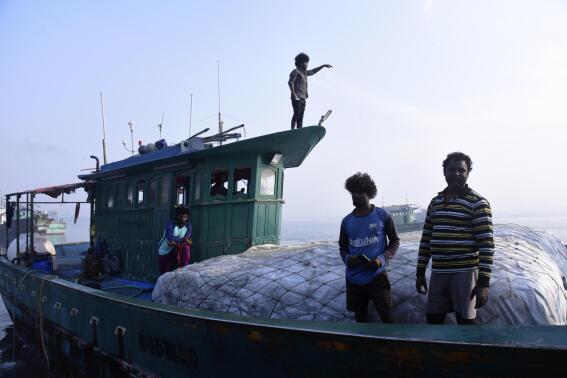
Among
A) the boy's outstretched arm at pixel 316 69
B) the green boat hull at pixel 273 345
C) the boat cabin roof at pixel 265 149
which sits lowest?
the green boat hull at pixel 273 345

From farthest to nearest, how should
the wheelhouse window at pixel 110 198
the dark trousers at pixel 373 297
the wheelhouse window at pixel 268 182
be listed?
the wheelhouse window at pixel 110 198, the wheelhouse window at pixel 268 182, the dark trousers at pixel 373 297

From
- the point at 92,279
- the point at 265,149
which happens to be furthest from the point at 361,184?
the point at 92,279

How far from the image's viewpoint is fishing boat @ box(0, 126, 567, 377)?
2.18 m

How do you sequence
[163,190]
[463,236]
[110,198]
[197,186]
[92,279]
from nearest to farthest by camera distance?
1. [463,236]
2. [197,186]
3. [163,190]
4. [92,279]
5. [110,198]

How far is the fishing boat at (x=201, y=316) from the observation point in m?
2.18

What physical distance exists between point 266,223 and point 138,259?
2764mm

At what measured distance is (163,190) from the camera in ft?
23.9

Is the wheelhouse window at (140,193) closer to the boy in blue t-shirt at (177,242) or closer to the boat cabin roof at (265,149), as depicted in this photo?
the boat cabin roof at (265,149)

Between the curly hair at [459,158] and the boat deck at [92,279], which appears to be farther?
the boat deck at [92,279]

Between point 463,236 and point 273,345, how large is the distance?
60.9 inches

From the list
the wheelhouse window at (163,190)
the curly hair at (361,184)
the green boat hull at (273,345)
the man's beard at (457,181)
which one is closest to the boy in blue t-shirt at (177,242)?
the wheelhouse window at (163,190)

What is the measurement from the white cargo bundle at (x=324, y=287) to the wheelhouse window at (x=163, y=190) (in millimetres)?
2333

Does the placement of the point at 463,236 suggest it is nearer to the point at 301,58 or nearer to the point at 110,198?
the point at 301,58

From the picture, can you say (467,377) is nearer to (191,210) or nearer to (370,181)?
(370,181)
